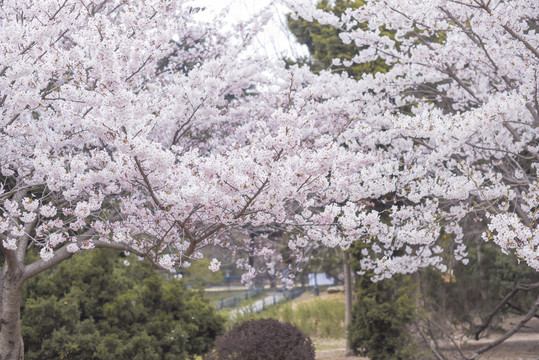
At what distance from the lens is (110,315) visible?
313 inches

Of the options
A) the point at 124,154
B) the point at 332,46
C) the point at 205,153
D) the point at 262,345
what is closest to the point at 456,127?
the point at 124,154

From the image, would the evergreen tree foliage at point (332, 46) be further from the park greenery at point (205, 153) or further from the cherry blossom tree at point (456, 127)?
the cherry blossom tree at point (456, 127)

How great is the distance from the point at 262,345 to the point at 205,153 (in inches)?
107

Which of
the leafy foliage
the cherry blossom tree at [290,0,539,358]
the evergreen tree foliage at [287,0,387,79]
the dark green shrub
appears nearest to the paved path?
the leafy foliage

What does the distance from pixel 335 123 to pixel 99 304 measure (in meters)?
4.53

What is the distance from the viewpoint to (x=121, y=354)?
7.27 meters

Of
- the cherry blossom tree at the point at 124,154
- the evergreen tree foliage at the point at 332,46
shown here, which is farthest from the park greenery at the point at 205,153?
the evergreen tree foliage at the point at 332,46

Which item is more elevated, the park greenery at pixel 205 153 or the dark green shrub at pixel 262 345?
the park greenery at pixel 205 153

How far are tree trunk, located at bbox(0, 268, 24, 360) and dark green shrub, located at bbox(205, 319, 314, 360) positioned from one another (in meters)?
2.22

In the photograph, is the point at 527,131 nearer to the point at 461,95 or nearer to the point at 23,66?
the point at 461,95

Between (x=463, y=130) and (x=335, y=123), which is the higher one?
(x=335, y=123)

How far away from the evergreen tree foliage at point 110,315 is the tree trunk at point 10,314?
1.57 m

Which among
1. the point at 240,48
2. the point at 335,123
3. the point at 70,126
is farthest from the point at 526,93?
the point at 70,126

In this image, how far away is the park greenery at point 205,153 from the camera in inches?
153
